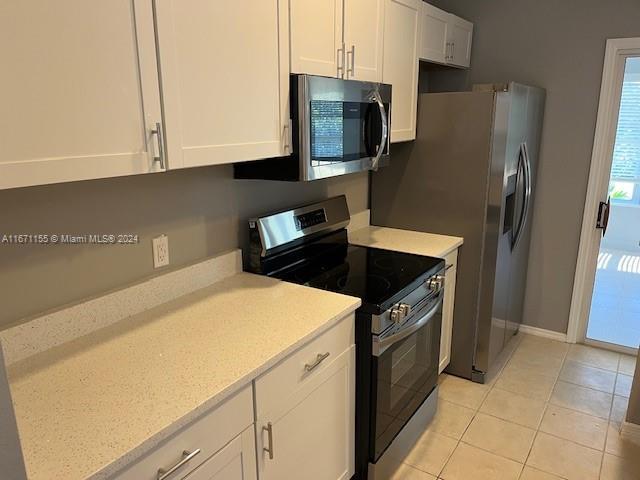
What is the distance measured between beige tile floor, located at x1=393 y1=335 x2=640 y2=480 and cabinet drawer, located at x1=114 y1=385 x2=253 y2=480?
1168mm

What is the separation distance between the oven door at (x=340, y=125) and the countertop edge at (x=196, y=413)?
0.67 meters

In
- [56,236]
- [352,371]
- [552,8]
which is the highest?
[552,8]

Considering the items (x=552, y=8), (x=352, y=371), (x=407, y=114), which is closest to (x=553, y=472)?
(x=352, y=371)

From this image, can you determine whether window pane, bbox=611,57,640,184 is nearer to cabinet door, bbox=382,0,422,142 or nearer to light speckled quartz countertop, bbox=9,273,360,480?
cabinet door, bbox=382,0,422,142

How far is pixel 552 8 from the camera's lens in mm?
3062

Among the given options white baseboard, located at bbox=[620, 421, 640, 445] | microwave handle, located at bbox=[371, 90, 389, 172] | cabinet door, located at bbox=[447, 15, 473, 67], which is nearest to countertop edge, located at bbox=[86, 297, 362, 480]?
microwave handle, located at bbox=[371, 90, 389, 172]

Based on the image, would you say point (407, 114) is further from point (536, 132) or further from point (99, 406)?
point (99, 406)

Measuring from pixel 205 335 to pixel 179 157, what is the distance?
56 cm

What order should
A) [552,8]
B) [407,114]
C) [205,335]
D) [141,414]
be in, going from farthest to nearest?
[552,8]
[407,114]
[205,335]
[141,414]

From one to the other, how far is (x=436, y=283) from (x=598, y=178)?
65.3 inches

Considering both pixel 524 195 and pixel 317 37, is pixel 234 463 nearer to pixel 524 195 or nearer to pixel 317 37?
pixel 317 37

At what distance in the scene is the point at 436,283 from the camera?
2256 mm

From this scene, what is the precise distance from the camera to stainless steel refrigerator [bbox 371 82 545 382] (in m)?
2.60

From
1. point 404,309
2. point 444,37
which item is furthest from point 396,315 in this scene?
point 444,37
